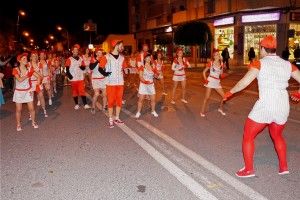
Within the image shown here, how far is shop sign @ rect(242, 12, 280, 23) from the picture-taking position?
29091mm

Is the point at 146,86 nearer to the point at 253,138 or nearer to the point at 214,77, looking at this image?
the point at 214,77

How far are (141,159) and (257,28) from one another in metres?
26.7

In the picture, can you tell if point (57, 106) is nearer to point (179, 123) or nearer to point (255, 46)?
point (179, 123)

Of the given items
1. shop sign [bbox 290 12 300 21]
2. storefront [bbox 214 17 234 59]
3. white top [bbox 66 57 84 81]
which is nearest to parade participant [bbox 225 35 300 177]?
white top [bbox 66 57 84 81]

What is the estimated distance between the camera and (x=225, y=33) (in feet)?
A: 112

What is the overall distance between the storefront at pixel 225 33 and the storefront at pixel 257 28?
151 centimetres

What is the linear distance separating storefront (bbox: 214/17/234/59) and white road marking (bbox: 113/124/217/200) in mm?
26547

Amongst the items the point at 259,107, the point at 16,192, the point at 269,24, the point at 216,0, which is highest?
the point at 216,0

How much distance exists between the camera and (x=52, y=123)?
972 cm

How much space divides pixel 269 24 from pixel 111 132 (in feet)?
80.3

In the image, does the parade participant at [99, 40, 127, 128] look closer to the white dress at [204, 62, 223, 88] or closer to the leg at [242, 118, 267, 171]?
the white dress at [204, 62, 223, 88]

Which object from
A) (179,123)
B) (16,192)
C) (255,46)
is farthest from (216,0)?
(16,192)

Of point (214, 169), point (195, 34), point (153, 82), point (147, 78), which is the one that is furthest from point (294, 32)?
point (214, 169)

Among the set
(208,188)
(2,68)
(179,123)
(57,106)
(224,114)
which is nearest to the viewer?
(208,188)
